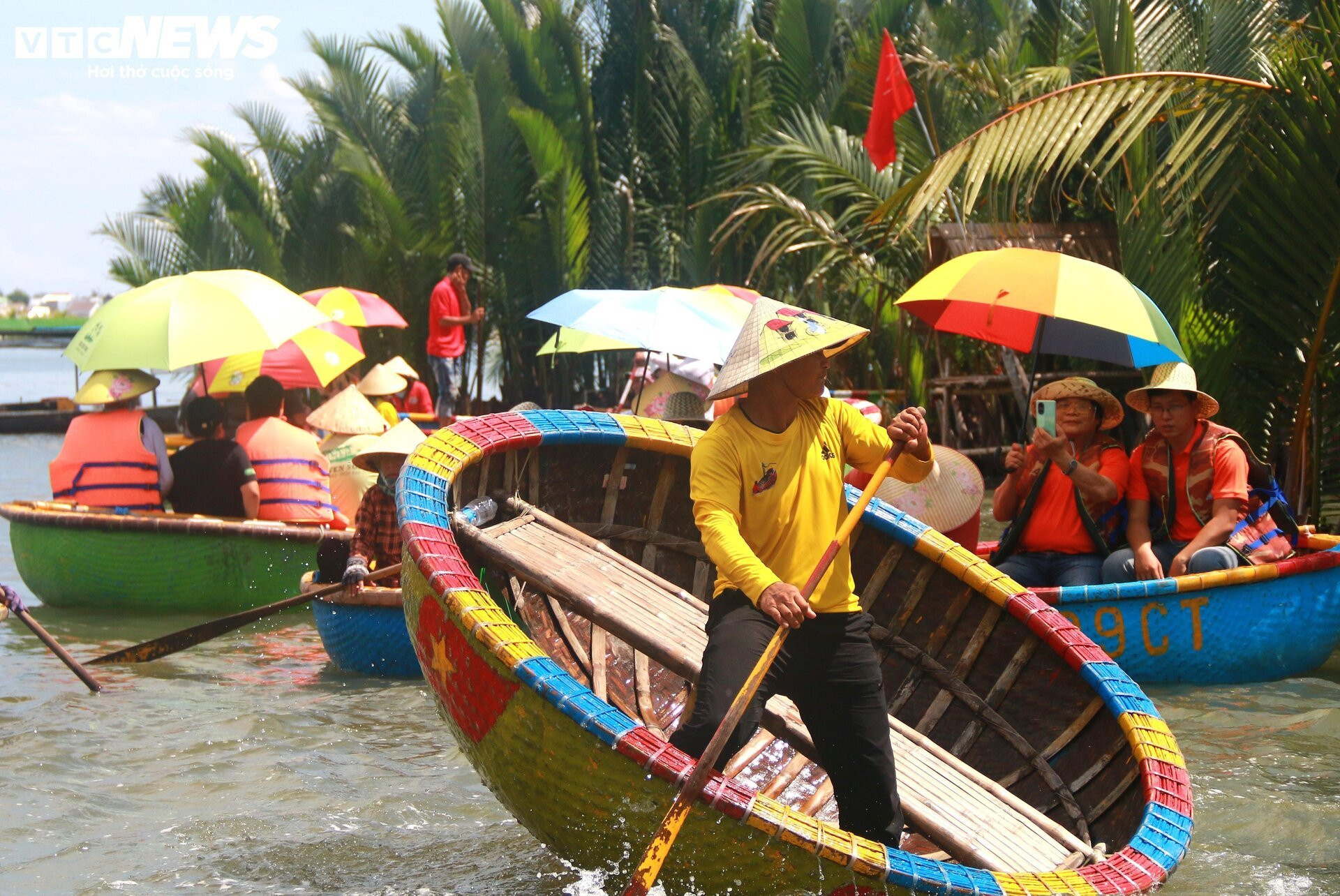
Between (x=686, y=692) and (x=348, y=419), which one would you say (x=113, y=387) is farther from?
(x=686, y=692)

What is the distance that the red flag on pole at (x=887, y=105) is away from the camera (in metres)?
10.8

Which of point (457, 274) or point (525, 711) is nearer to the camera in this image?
point (525, 711)

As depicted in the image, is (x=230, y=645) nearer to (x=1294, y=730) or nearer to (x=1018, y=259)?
(x=1018, y=259)

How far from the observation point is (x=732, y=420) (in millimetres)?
3738

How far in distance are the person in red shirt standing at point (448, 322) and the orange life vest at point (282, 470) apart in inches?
217

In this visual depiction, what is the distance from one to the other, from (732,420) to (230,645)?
5038mm

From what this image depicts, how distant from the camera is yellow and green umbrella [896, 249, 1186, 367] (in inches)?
227

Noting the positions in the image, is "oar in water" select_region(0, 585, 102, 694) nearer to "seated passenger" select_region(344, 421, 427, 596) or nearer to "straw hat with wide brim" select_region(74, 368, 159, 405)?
"seated passenger" select_region(344, 421, 427, 596)

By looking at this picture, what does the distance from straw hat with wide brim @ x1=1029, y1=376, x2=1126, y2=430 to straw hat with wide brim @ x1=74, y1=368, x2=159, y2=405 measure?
4893mm

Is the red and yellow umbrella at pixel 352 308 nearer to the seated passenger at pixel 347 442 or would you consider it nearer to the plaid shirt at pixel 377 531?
the seated passenger at pixel 347 442

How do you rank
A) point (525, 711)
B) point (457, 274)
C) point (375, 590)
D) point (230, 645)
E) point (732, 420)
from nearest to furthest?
point (525, 711) → point (732, 420) → point (375, 590) → point (230, 645) → point (457, 274)

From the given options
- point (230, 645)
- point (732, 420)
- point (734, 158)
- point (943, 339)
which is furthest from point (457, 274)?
point (732, 420)

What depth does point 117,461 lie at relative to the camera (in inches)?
322

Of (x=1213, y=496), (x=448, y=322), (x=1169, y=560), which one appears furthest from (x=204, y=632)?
(x=448, y=322)
